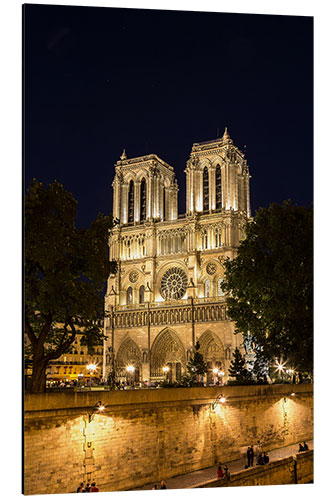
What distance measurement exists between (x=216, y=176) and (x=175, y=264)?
324 inches

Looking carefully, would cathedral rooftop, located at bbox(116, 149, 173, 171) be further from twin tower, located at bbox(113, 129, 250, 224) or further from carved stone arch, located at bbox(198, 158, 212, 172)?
carved stone arch, located at bbox(198, 158, 212, 172)

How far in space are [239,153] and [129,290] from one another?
594 inches

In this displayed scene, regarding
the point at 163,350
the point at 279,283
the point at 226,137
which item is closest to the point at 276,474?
the point at 279,283

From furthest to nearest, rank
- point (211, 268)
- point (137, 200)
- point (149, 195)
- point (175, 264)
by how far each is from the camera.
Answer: point (137, 200) < point (149, 195) < point (175, 264) < point (211, 268)

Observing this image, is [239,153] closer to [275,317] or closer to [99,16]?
[275,317]

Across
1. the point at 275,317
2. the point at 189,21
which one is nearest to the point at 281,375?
the point at 275,317

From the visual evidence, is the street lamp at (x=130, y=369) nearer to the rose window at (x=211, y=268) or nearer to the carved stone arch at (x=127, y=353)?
the carved stone arch at (x=127, y=353)

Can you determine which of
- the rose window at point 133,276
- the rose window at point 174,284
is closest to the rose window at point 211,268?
the rose window at point 174,284

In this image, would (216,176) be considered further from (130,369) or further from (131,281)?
(130,369)

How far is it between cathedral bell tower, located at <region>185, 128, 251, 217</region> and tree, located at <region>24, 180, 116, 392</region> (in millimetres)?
31842

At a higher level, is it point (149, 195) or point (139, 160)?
point (139, 160)

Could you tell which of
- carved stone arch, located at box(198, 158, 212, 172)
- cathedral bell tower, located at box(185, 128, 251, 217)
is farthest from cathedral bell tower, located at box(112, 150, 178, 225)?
carved stone arch, located at box(198, 158, 212, 172)

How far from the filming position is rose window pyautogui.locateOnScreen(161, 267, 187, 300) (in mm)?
49781

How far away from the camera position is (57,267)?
54.9 ft
